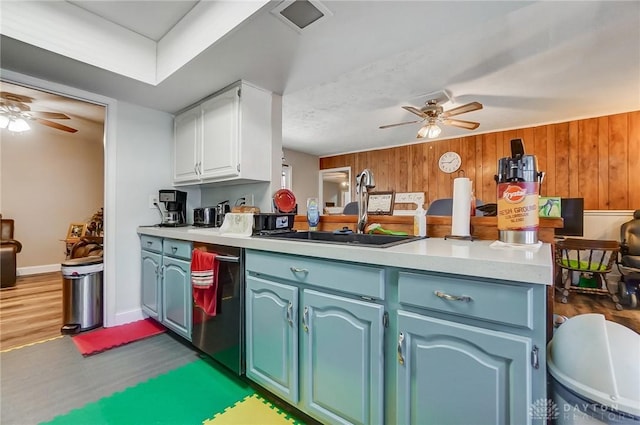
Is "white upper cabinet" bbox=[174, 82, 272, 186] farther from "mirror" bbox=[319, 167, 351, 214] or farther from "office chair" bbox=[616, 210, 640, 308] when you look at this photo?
"office chair" bbox=[616, 210, 640, 308]

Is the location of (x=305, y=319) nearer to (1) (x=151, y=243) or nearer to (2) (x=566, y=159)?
(1) (x=151, y=243)

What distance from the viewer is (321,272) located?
1229mm

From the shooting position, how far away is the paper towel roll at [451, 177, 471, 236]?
1.35 metres

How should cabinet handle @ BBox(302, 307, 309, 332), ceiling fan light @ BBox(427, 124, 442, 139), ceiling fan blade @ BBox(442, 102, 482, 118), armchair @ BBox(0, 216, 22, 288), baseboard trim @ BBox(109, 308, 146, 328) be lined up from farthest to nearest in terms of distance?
armchair @ BBox(0, 216, 22, 288) → ceiling fan light @ BBox(427, 124, 442, 139) → ceiling fan blade @ BBox(442, 102, 482, 118) → baseboard trim @ BBox(109, 308, 146, 328) → cabinet handle @ BBox(302, 307, 309, 332)

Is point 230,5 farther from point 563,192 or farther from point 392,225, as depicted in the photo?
point 563,192

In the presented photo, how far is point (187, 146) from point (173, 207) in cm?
62

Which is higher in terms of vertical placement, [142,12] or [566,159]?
[142,12]

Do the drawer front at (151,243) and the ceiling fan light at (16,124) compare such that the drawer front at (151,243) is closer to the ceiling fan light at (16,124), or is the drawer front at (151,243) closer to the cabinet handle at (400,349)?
the cabinet handle at (400,349)

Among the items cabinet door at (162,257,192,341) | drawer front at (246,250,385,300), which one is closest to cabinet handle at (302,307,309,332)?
drawer front at (246,250,385,300)

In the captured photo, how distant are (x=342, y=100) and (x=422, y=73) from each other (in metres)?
1.01

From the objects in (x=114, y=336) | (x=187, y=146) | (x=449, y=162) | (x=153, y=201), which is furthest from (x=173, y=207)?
(x=449, y=162)

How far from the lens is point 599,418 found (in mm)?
754

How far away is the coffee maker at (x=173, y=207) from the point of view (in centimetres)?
266

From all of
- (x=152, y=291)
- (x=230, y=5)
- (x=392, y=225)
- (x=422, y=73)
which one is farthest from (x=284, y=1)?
(x=152, y=291)
